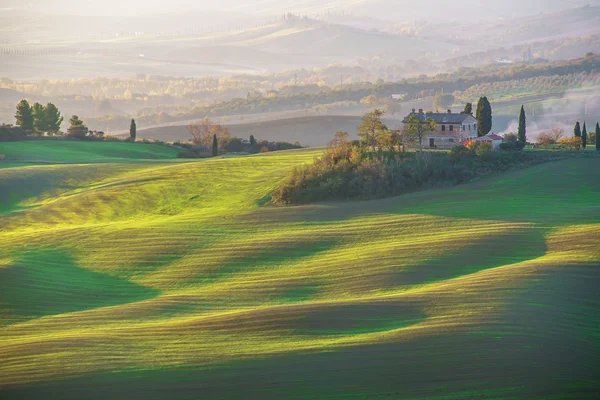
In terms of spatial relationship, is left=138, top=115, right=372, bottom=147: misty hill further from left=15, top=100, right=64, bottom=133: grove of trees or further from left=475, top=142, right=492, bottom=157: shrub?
left=475, top=142, right=492, bottom=157: shrub

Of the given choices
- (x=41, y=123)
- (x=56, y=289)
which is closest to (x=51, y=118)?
(x=41, y=123)

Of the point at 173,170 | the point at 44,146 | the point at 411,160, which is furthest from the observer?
the point at 44,146

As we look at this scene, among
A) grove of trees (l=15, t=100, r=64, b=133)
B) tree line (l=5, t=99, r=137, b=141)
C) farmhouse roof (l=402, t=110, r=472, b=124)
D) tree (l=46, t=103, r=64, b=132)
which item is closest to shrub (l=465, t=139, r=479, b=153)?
farmhouse roof (l=402, t=110, r=472, b=124)

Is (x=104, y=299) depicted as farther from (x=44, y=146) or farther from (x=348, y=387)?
(x=44, y=146)

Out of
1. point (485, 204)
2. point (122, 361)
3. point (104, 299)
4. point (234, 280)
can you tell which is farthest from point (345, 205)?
point (122, 361)

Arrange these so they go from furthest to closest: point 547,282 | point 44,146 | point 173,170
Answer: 1. point 44,146
2. point 173,170
3. point 547,282

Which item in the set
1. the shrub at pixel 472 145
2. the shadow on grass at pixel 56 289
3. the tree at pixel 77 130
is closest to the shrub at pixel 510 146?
the shrub at pixel 472 145

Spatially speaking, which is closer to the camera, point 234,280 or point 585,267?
point 585,267
